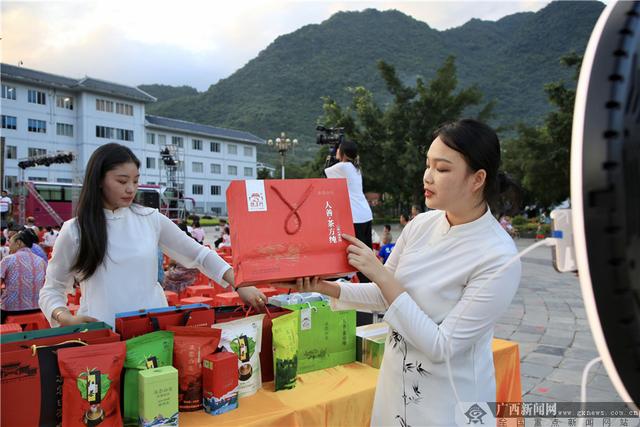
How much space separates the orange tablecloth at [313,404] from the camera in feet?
A: 5.18

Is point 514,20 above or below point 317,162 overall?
above

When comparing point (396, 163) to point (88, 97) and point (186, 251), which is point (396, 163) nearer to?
point (186, 251)

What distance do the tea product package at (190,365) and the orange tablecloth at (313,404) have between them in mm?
49

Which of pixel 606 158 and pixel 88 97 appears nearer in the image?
pixel 606 158

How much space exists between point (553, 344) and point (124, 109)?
137ft

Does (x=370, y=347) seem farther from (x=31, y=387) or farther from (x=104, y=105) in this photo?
(x=104, y=105)

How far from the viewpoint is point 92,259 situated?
6.40 feet

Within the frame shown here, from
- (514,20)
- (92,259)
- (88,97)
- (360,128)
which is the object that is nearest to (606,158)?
(92,259)

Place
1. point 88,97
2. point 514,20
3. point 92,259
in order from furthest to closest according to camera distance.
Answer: point 514,20 < point 88,97 < point 92,259

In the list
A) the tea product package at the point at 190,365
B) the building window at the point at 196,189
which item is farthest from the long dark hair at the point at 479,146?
the building window at the point at 196,189

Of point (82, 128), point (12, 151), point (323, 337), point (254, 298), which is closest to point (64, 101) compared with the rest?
point (82, 128)

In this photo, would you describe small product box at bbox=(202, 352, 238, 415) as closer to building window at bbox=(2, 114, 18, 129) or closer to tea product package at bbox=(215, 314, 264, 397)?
tea product package at bbox=(215, 314, 264, 397)

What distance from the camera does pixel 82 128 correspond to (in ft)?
119

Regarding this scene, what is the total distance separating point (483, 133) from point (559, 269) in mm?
776
